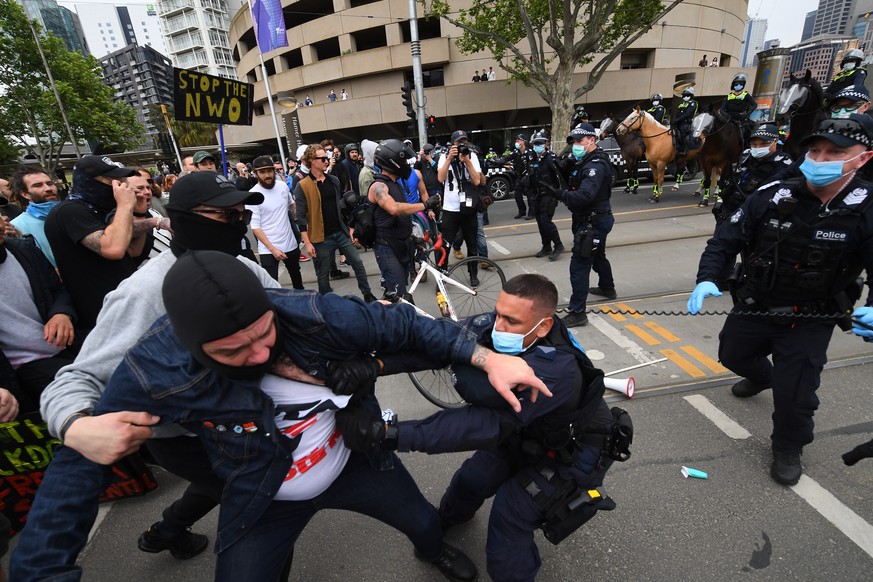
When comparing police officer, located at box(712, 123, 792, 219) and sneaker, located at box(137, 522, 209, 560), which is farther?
police officer, located at box(712, 123, 792, 219)

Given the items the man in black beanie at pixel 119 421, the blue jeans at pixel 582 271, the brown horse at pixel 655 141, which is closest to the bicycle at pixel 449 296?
the blue jeans at pixel 582 271

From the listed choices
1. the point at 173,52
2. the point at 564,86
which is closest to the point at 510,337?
the point at 564,86

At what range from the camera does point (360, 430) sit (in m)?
1.44

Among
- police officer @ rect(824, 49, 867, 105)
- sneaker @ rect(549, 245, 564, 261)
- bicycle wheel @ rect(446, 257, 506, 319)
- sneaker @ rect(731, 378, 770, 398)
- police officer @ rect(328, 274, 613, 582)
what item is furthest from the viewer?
sneaker @ rect(549, 245, 564, 261)

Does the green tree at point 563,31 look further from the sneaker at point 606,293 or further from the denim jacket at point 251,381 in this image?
the denim jacket at point 251,381

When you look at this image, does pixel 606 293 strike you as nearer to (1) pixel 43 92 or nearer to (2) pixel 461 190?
(2) pixel 461 190

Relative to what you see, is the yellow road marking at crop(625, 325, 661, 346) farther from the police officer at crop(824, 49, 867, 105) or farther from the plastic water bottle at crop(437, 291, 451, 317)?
the police officer at crop(824, 49, 867, 105)

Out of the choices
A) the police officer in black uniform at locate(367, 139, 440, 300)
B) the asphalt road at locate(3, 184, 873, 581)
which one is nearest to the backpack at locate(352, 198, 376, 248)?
the police officer in black uniform at locate(367, 139, 440, 300)

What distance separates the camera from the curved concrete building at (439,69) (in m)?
26.5

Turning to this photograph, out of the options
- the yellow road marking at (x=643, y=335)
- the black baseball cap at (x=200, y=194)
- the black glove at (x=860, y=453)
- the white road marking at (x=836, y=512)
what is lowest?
the white road marking at (x=836, y=512)

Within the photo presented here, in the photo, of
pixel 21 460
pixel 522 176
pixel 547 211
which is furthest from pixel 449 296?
pixel 522 176

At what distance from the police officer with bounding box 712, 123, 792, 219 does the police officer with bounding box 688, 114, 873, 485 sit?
2348 mm

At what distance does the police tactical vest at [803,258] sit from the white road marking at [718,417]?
2.97 feet

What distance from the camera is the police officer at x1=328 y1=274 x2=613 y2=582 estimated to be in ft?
5.01
